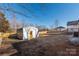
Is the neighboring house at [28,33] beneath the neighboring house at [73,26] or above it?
beneath

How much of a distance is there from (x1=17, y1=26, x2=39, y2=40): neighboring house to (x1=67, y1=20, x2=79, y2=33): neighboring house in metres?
0.30

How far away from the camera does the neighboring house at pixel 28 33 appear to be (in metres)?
1.83

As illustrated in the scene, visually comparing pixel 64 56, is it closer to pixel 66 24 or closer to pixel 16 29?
pixel 66 24

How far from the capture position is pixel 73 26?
180 cm

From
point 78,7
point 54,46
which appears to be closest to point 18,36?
point 54,46

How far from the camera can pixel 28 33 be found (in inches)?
72.1

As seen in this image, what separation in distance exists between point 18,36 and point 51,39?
0.31 m

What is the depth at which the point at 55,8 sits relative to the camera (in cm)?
183

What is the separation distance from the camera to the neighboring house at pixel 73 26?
1.79 m

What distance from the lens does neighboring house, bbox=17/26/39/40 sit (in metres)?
1.83

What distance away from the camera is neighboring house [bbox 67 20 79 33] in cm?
179

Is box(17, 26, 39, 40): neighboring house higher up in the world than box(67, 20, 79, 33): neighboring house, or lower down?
lower down

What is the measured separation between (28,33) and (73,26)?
421 millimetres

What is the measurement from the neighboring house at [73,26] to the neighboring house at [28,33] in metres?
0.30
